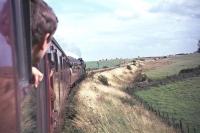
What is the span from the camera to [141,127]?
95.5 ft

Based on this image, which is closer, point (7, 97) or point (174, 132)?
point (7, 97)

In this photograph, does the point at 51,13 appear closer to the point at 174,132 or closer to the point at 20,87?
the point at 20,87

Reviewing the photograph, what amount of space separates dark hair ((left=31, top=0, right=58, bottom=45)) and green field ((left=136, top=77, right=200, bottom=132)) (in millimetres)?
44878

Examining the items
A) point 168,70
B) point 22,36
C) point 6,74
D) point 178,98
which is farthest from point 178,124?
point 168,70

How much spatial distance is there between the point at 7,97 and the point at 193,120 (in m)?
47.5

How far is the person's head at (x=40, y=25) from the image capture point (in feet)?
10.6

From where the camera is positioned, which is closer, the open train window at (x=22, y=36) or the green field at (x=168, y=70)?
the open train window at (x=22, y=36)

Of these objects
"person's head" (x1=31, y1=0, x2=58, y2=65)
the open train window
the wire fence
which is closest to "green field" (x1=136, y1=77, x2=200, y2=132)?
the wire fence

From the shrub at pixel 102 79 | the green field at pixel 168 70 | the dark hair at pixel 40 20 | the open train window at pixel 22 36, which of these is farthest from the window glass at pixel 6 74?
the green field at pixel 168 70

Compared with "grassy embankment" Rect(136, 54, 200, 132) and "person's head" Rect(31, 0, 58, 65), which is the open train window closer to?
"person's head" Rect(31, 0, 58, 65)

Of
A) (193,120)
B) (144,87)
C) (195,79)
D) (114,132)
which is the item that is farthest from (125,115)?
(195,79)

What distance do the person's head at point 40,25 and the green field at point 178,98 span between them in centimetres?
4479

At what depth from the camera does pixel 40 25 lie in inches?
128

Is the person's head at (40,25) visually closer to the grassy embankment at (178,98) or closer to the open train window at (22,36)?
the open train window at (22,36)
